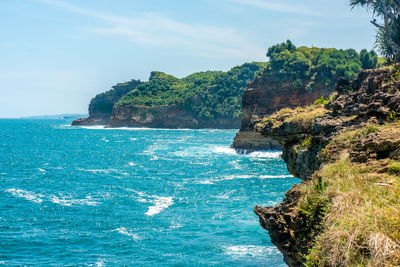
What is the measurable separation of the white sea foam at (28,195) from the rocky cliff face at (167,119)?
119 m

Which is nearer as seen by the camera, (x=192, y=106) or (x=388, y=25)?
(x=388, y=25)

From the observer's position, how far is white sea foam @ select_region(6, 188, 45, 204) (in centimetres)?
3117

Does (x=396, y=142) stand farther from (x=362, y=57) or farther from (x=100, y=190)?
(x=362, y=57)

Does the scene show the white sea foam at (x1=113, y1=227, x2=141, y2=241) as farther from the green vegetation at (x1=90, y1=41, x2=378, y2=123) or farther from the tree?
the tree

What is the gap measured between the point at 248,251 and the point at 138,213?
10575 millimetres

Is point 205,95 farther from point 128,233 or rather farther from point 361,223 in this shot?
point 361,223

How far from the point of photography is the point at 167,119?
516 feet

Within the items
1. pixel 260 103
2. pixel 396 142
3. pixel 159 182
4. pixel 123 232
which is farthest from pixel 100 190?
pixel 260 103

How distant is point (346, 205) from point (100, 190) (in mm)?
31189

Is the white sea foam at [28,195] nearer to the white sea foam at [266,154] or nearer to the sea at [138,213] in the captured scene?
the sea at [138,213]

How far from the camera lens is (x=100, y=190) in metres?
34.9

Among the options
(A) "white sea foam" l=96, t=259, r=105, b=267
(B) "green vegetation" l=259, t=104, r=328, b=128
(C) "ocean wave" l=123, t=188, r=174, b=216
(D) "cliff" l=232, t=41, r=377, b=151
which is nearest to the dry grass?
(B) "green vegetation" l=259, t=104, r=328, b=128

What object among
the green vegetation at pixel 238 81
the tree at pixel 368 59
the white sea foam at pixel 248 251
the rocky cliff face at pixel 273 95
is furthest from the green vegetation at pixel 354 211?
the tree at pixel 368 59

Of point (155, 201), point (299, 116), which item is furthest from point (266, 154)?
point (299, 116)
